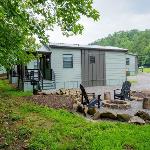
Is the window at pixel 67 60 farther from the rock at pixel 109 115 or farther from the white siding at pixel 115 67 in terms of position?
the rock at pixel 109 115

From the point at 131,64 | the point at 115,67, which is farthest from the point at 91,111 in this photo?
the point at 131,64

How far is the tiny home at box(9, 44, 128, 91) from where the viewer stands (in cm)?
2624

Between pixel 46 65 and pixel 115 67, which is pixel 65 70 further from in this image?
pixel 115 67

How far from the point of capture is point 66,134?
902 centimetres

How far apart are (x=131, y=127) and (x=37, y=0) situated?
5481 millimetres

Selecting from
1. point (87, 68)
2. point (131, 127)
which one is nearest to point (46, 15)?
point (131, 127)

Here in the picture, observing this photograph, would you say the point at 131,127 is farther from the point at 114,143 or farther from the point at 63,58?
the point at 63,58

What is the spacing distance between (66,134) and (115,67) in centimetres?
2277

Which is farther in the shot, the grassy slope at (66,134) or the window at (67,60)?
the window at (67,60)

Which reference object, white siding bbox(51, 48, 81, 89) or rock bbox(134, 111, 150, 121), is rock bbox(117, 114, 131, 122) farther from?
white siding bbox(51, 48, 81, 89)

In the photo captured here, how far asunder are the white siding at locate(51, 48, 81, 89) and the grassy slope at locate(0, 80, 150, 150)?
15154mm

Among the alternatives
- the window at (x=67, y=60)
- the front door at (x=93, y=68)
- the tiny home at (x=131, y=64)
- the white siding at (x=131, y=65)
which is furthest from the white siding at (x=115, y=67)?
the white siding at (x=131, y=65)

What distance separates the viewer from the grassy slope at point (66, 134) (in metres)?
8.00

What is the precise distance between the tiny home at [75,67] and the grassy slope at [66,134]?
12967mm
